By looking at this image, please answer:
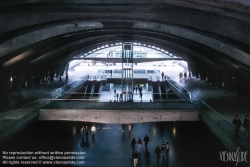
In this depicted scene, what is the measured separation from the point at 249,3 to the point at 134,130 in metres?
14.7

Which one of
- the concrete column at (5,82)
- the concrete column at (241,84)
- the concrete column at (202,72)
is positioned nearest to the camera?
the concrete column at (241,84)

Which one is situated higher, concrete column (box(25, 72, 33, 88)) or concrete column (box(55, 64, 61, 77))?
concrete column (box(55, 64, 61, 77))

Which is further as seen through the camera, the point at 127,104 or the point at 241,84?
the point at 241,84

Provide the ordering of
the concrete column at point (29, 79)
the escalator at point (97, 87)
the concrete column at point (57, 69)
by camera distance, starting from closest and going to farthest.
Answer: the concrete column at point (29, 79), the escalator at point (97, 87), the concrete column at point (57, 69)

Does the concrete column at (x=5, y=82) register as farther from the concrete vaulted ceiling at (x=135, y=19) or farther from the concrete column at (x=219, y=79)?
the concrete column at (x=219, y=79)

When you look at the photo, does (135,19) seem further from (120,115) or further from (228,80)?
(228,80)

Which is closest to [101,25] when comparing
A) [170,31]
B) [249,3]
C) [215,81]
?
[170,31]

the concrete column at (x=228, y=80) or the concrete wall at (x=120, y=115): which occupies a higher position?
the concrete column at (x=228, y=80)

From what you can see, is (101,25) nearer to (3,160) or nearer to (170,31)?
(170,31)

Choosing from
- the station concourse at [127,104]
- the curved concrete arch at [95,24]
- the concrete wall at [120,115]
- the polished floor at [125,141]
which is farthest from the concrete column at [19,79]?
the concrete wall at [120,115]

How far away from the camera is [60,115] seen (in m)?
19.6

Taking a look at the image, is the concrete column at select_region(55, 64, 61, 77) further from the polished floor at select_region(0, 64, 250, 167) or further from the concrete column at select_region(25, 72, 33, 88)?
the polished floor at select_region(0, 64, 250, 167)

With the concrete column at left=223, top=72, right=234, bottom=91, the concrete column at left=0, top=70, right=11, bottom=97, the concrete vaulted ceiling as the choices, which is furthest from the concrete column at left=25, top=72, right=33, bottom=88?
the concrete column at left=223, top=72, right=234, bottom=91

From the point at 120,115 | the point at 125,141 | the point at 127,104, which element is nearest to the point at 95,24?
the point at 127,104
